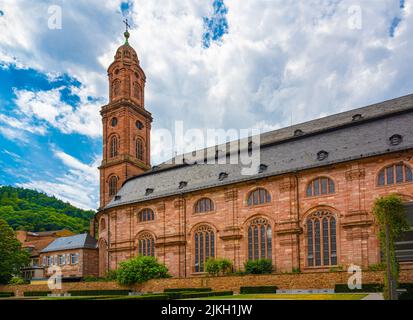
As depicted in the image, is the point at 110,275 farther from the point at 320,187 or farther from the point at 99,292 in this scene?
the point at 320,187

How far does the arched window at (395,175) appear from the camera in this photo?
35156mm

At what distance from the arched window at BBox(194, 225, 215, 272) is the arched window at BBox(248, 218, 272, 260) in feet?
15.1

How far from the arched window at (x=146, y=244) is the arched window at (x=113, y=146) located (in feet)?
58.9

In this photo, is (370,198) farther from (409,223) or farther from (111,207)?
(111,207)

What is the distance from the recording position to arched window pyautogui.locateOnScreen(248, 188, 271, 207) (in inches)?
1682

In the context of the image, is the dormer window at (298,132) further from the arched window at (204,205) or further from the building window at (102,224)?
the building window at (102,224)

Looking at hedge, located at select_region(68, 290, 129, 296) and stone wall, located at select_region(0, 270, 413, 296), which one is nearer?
stone wall, located at select_region(0, 270, 413, 296)

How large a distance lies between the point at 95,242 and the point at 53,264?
7.69 meters

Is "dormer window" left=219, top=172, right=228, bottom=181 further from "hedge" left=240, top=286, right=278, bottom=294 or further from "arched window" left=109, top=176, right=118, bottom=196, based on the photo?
"arched window" left=109, top=176, right=118, bottom=196

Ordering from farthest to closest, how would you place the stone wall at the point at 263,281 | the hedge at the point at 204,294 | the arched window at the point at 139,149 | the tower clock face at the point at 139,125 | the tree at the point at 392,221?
the tower clock face at the point at 139,125 < the arched window at the point at 139,149 < the hedge at the point at 204,294 < the stone wall at the point at 263,281 < the tree at the point at 392,221

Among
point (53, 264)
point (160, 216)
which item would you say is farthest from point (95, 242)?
point (160, 216)

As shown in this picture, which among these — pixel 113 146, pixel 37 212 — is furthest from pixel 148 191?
pixel 37 212

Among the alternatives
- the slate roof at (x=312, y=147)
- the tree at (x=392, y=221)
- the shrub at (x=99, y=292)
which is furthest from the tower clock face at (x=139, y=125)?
the tree at (x=392, y=221)

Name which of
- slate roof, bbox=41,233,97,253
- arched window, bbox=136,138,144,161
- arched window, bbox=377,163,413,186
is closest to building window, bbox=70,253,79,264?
slate roof, bbox=41,233,97,253
